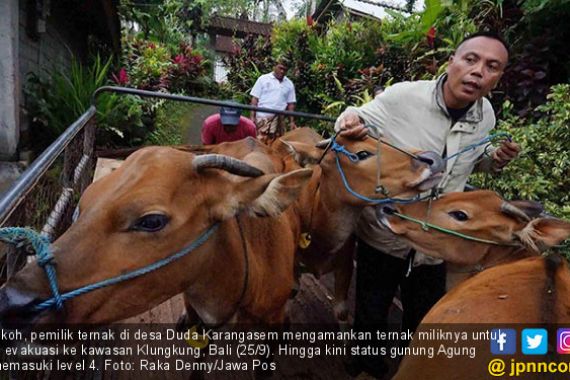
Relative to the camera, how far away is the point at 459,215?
2.57 metres

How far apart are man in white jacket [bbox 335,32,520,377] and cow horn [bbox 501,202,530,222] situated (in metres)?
0.44

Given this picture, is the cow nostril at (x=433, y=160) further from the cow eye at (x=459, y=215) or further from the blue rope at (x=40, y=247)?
the blue rope at (x=40, y=247)

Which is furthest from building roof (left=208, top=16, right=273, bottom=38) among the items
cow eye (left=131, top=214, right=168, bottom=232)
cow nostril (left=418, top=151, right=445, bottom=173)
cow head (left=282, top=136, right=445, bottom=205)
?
cow eye (left=131, top=214, right=168, bottom=232)

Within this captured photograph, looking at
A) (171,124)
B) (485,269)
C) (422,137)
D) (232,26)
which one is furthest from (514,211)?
(232,26)

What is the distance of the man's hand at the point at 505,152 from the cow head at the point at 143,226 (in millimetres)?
1529

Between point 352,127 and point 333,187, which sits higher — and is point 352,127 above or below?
above

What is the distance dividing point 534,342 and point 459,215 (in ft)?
3.16

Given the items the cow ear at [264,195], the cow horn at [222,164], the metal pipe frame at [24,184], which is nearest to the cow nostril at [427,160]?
the cow ear at [264,195]

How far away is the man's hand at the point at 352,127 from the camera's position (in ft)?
9.27

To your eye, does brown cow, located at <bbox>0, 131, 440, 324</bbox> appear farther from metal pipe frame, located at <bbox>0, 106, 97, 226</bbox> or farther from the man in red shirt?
the man in red shirt

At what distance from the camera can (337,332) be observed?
4098 millimetres

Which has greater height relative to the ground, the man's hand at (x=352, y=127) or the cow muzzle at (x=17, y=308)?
the man's hand at (x=352, y=127)

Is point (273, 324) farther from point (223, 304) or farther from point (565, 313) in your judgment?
point (565, 313)

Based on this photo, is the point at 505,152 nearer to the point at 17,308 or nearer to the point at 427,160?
the point at 427,160
